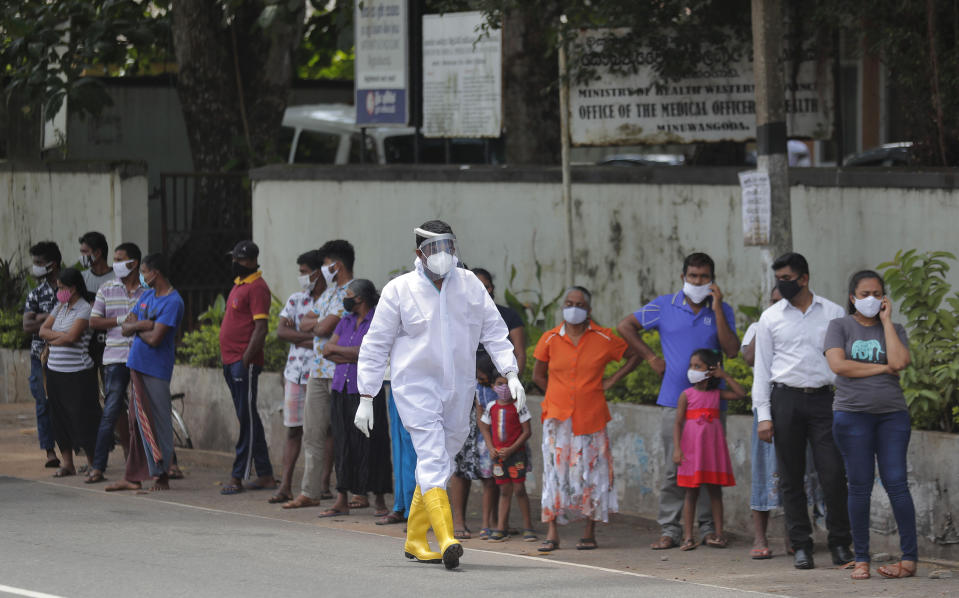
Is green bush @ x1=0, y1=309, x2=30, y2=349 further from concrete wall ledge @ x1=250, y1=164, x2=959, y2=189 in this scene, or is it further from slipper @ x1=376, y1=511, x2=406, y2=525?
slipper @ x1=376, y1=511, x2=406, y2=525

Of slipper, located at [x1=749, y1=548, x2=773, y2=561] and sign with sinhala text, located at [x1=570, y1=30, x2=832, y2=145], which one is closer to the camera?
slipper, located at [x1=749, y1=548, x2=773, y2=561]

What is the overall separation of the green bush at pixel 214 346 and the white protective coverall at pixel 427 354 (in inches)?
196

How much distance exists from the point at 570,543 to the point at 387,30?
672cm

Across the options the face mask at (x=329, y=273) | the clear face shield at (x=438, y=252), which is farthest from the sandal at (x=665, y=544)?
the face mask at (x=329, y=273)

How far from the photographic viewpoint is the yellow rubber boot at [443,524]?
8.17 meters

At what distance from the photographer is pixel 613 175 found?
12766mm

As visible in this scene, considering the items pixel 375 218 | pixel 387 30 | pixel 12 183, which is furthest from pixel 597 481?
pixel 12 183

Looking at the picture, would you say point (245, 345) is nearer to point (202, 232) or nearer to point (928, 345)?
point (928, 345)

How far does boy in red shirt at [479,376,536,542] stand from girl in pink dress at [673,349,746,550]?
0.98 m

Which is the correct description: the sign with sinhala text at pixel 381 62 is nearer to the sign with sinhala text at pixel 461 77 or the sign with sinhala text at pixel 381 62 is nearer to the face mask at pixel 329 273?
the sign with sinhala text at pixel 461 77

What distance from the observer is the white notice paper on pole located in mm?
10523

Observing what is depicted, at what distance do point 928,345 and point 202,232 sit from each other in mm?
9502

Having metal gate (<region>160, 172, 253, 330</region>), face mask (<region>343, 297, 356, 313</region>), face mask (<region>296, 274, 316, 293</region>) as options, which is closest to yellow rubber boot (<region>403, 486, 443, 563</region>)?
face mask (<region>343, 297, 356, 313</region>)

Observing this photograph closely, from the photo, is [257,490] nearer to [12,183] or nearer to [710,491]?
[710,491]
